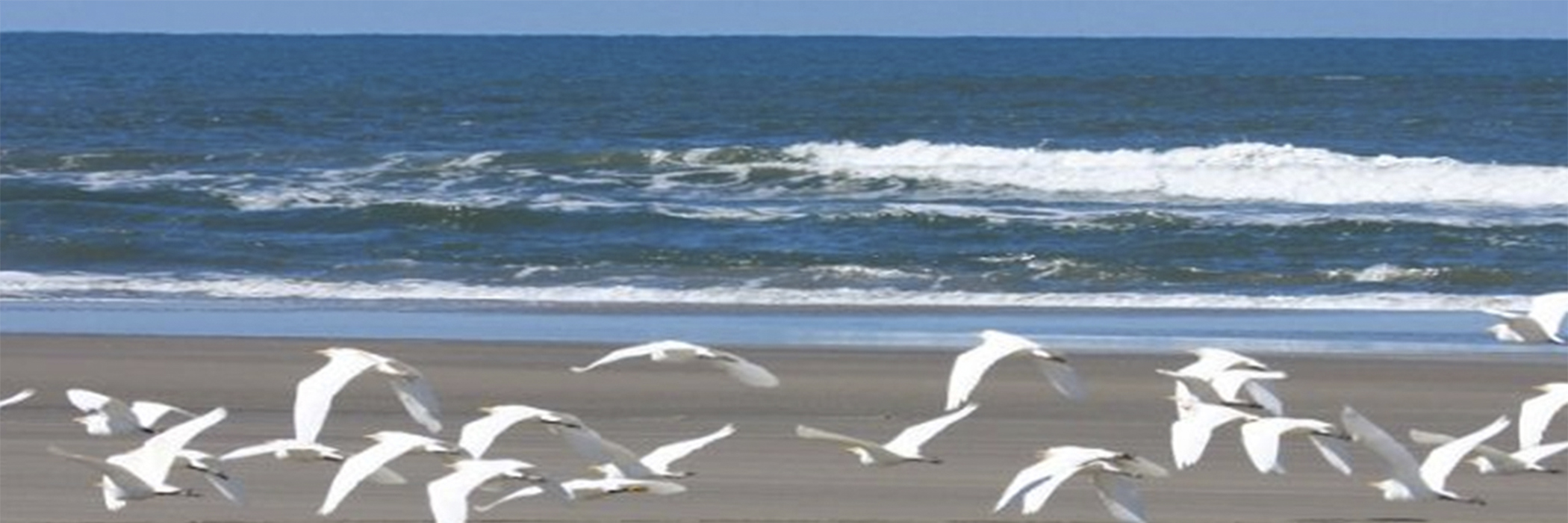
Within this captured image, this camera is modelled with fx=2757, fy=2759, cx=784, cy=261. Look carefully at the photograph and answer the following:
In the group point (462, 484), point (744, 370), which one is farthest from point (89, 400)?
point (744, 370)

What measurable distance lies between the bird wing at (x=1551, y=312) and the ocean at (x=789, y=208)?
531 centimetres

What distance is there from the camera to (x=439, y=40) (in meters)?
126

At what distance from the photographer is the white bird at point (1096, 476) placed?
19.6 feet

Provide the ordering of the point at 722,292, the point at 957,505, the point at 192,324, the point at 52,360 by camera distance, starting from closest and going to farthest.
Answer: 1. the point at 957,505
2. the point at 52,360
3. the point at 192,324
4. the point at 722,292

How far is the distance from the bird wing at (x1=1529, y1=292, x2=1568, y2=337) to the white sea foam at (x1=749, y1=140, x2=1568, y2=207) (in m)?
16.3

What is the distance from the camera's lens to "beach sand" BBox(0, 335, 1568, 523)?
7555 mm

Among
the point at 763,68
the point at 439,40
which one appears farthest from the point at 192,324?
the point at 439,40

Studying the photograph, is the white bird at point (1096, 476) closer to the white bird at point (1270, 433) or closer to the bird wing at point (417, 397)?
the white bird at point (1270, 433)

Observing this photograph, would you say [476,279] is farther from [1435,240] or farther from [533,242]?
[1435,240]

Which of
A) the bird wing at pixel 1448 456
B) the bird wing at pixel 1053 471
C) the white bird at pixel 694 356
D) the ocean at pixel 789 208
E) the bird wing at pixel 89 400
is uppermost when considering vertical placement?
the ocean at pixel 789 208

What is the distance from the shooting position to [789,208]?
21.9 metres

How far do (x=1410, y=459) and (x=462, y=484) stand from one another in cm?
224

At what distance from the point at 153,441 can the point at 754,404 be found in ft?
12.9

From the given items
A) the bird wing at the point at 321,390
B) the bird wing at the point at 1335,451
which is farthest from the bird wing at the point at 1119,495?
the bird wing at the point at 321,390
